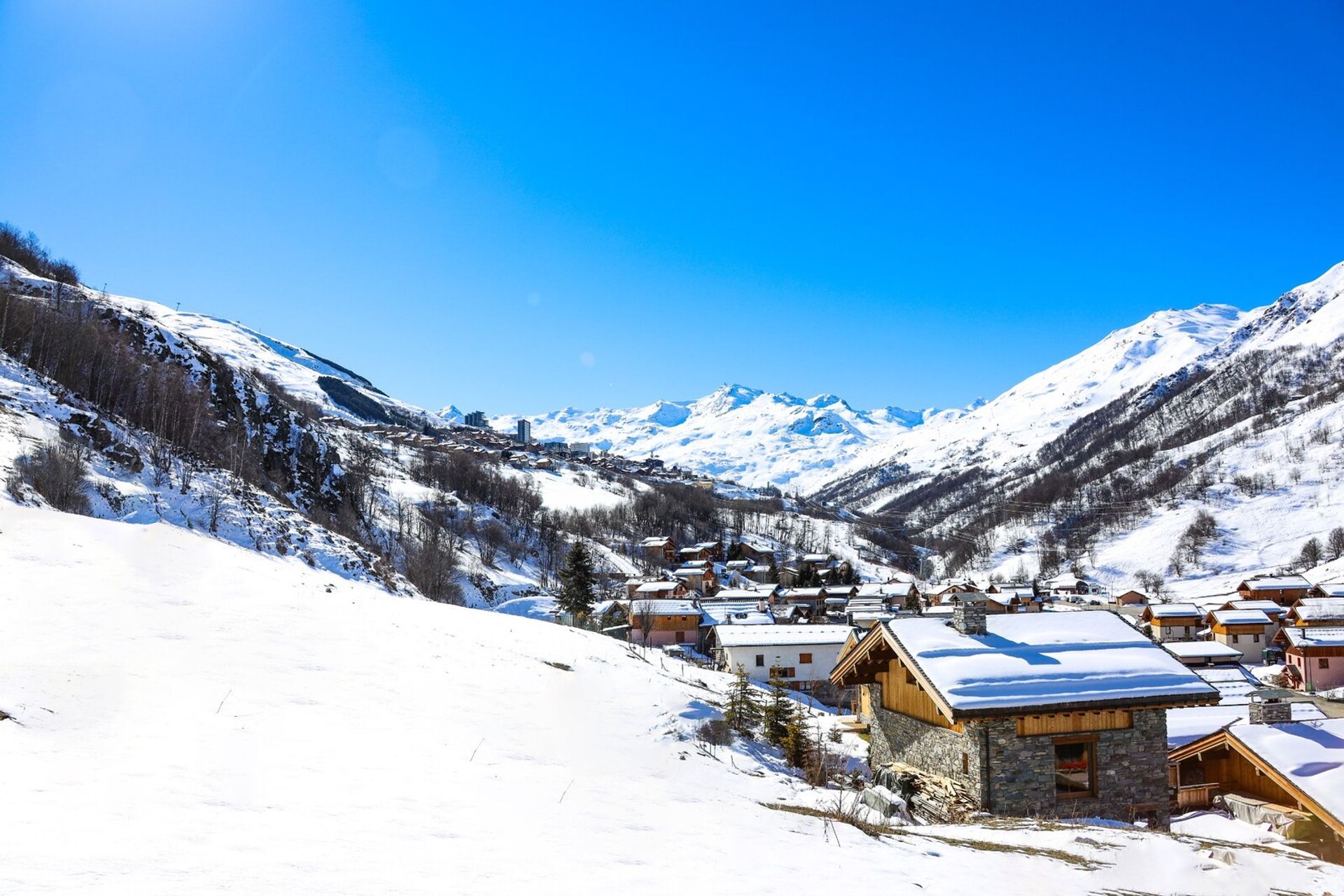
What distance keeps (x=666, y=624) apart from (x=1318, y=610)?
2414 inches

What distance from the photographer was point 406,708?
40.2 feet

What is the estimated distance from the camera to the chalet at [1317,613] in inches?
2571

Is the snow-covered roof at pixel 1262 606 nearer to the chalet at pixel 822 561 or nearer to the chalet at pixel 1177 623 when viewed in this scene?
the chalet at pixel 1177 623

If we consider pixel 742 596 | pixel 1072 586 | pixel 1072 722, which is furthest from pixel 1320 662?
pixel 1072 586

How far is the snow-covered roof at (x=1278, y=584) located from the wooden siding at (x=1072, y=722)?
9771 centimetres

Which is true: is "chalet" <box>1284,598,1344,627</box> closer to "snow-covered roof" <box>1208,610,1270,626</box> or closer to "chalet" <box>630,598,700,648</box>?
Result: "snow-covered roof" <box>1208,610,1270,626</box>

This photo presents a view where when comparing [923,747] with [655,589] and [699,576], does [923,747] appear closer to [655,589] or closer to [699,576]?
[655,589]

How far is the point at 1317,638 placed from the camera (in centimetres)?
5550

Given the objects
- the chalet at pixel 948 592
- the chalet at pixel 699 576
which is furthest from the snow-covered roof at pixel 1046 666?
the chalet at pixel 948 592

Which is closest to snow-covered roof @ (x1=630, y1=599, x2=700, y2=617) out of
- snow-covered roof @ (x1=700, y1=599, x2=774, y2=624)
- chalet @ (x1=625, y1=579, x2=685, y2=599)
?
snow-covered roof @ (x1=700, y1=599, x2=774, y2=624)

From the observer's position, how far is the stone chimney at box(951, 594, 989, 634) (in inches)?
688

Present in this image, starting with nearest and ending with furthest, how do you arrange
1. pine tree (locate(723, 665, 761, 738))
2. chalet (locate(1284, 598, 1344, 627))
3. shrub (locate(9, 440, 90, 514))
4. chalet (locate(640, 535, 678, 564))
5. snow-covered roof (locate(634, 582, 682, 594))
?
pine tree (locate(723, 665, 761, 738)) < shrub (locate(9, 440, 90, 514)) < chalet (locate(1284, 598, 1344, 627)) < snow-covered roof (locate(634, 582, 682, 594)) < chalet (locate(640, 535, 678, 564))

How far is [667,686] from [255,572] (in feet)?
44.4

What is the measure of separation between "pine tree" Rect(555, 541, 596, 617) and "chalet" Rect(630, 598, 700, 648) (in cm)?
509
